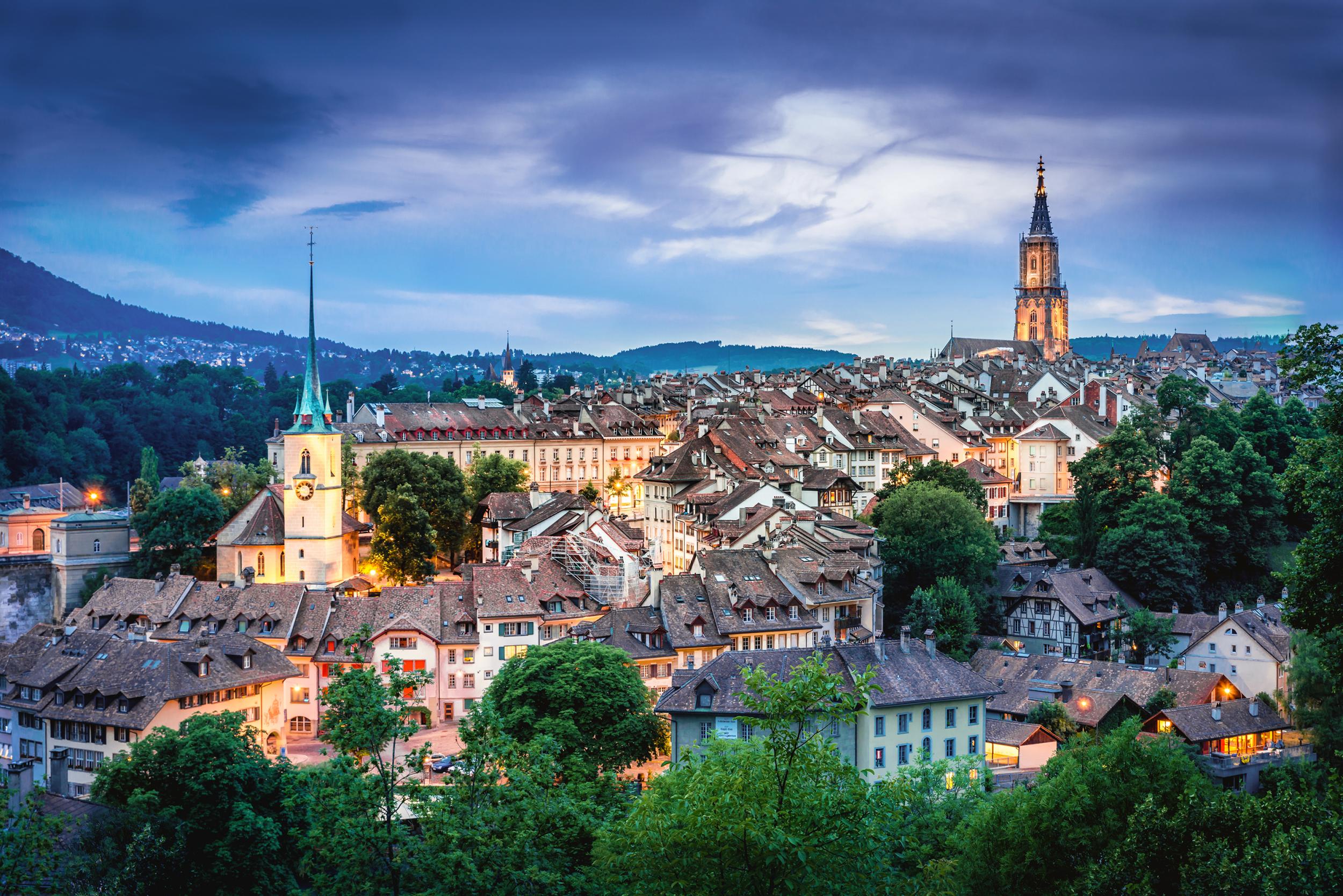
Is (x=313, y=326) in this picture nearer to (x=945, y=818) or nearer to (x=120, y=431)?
(x=945, y=818)

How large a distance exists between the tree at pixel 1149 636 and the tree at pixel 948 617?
7867mm

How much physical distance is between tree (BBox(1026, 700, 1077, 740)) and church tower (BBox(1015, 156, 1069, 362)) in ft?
485

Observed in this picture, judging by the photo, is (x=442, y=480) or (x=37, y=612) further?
(x=442, y=480)

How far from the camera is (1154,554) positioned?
6788cm

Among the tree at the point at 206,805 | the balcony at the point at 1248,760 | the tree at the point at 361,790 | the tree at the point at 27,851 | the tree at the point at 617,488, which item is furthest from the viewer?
the tree at the point at 617,488

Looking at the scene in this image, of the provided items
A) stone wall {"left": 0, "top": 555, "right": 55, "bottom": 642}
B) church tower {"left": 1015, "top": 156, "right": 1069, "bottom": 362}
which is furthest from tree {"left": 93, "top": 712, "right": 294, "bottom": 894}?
church tower {"left": 1015, "top": 156, "right": 1069, "bottom": 362}

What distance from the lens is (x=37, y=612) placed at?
66250 millimetres

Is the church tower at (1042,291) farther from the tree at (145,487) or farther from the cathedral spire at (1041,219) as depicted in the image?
the tree at (145,487)

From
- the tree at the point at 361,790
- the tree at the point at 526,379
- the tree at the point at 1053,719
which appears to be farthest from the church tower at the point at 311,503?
the tree at the point at 526,379

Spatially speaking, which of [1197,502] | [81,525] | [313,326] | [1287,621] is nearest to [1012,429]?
[1197,502]

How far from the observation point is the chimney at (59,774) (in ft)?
132

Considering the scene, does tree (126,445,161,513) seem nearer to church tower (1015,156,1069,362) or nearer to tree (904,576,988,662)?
tree (904,576,988,662)

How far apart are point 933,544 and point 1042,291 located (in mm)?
139920

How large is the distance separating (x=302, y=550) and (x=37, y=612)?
49.4 feet
